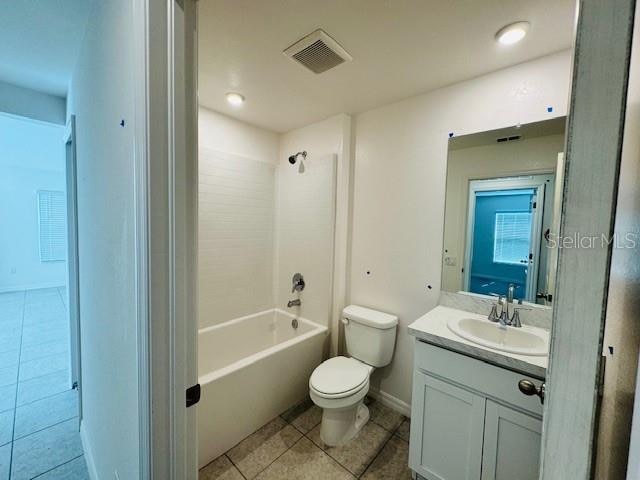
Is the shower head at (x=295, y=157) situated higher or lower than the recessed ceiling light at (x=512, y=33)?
lower

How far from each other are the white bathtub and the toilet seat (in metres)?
0.31

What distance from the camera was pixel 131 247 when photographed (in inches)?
31.9

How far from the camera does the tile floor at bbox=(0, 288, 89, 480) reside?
1.56 m

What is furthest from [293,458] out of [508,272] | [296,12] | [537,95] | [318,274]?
[537,95]

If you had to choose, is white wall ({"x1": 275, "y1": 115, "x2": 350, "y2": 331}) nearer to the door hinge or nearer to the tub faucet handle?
the tub faucet handle

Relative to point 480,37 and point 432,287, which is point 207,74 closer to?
point 480,37

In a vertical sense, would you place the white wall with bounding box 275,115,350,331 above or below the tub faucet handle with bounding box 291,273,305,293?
above

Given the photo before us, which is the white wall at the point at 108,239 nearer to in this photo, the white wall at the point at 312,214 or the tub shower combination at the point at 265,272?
the tub shower combination at the point at 265,272

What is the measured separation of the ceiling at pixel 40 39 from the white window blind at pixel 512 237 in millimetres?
2464

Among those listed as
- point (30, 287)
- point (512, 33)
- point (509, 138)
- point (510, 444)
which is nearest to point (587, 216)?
point (510, 444)

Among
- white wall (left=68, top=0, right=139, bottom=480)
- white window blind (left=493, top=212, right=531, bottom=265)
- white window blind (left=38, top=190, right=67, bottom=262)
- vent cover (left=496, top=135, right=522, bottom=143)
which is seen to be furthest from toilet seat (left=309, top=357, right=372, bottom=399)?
white window blind (left=38, top=190, right=67, bottom=262)

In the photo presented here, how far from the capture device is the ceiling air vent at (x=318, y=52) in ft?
4.57

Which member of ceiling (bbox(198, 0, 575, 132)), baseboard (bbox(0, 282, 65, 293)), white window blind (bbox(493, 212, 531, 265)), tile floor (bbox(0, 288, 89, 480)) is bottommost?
tile floor (bbox(0, 288, 89, 480))

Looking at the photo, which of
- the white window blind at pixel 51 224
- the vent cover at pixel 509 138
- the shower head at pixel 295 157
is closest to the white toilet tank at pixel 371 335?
the vent cover at pixel 509 138
